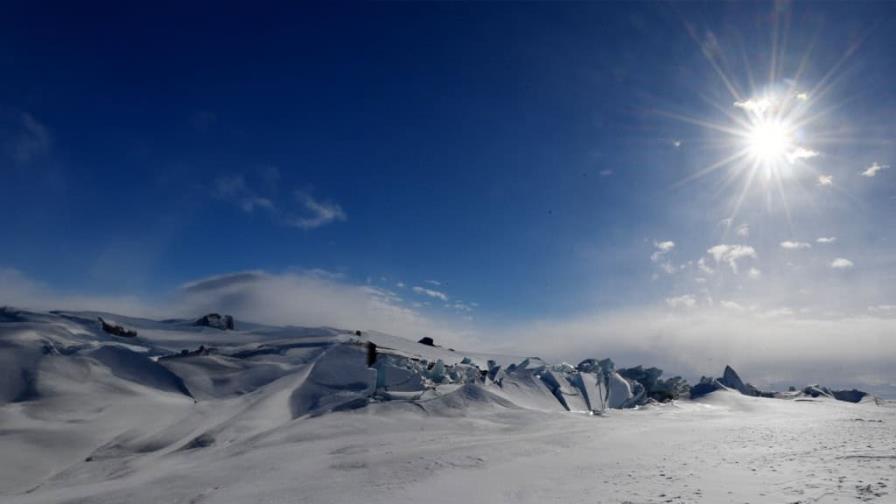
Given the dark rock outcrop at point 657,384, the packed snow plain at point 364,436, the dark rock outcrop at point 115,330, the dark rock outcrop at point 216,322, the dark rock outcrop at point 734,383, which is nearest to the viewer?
the packed snow plain at point 364,436

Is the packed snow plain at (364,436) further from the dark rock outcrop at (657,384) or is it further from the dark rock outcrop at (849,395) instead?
the dark rock outcrop at (849,395)

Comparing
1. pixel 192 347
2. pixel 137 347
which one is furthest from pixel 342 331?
pixel 137 347

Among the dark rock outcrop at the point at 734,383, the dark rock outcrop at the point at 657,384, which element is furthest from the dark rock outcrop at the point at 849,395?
the dark rock outcrop at the point at 657,384

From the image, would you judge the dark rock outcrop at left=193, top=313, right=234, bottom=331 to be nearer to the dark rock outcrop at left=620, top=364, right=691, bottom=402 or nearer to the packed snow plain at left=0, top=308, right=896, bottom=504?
the packed snow plain at left=0, top=308, right=896, bottom=504

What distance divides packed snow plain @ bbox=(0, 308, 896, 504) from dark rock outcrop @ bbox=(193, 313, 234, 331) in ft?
37.8

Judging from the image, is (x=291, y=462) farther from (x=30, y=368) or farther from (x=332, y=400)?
(x=30, y=368)

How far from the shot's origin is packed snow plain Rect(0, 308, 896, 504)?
930 centimetres

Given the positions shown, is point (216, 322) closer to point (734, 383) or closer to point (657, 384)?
point (657, 384)

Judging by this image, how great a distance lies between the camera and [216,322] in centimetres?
4353

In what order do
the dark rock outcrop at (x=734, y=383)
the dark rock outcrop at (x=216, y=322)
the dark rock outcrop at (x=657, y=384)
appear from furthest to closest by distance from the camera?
the dark rock outcrop at (x=216, y=322), the dark rock outcrop at (x=734, y=383), the dark rock outcrop at (x=657, y=384)

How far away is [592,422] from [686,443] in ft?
17.0

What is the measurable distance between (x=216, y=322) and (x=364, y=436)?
111ft

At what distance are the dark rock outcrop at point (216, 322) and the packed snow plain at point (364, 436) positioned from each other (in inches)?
453

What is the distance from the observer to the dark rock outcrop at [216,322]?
4322cm
